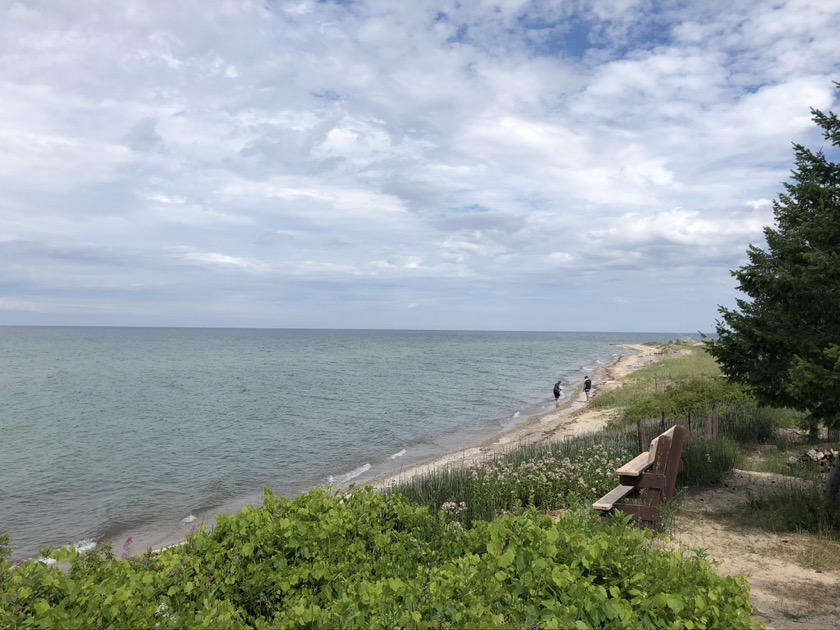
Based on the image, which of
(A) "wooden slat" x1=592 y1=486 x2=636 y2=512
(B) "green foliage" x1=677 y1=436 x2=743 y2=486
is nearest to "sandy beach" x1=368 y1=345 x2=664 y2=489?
(B) "green foliage" x1=677 y1=436 x2=743 y2=486

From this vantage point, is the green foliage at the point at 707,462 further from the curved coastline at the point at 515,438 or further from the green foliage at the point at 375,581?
the green foliage at the point at 375,581

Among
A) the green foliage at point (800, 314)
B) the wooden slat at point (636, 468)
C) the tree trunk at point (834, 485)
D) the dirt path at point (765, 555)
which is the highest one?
the green foliage at point (800, 314)

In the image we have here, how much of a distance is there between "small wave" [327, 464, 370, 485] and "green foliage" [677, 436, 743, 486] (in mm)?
10496

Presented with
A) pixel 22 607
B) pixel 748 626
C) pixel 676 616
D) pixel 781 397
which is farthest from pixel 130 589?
pixel 781 397

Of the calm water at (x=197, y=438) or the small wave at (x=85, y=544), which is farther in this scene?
the calm water at (x=197, y=438)

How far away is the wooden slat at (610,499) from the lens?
6.52 meters

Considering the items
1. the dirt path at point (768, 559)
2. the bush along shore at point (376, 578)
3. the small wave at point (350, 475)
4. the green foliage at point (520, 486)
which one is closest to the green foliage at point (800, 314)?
the dirt path at point (768, 559)

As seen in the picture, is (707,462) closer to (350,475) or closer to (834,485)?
(834,485)

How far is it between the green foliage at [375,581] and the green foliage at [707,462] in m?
6.40

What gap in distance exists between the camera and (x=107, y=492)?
1675 centimetres

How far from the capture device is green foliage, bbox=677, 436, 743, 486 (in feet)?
32.8

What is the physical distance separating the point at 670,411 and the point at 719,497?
8255 millimetres

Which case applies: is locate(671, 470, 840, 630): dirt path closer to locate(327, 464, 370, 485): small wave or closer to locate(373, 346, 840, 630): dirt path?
locate(373, 346, 840, 630): dirt path

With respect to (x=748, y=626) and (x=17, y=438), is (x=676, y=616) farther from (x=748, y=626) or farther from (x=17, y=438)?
(x=17, y=438)
